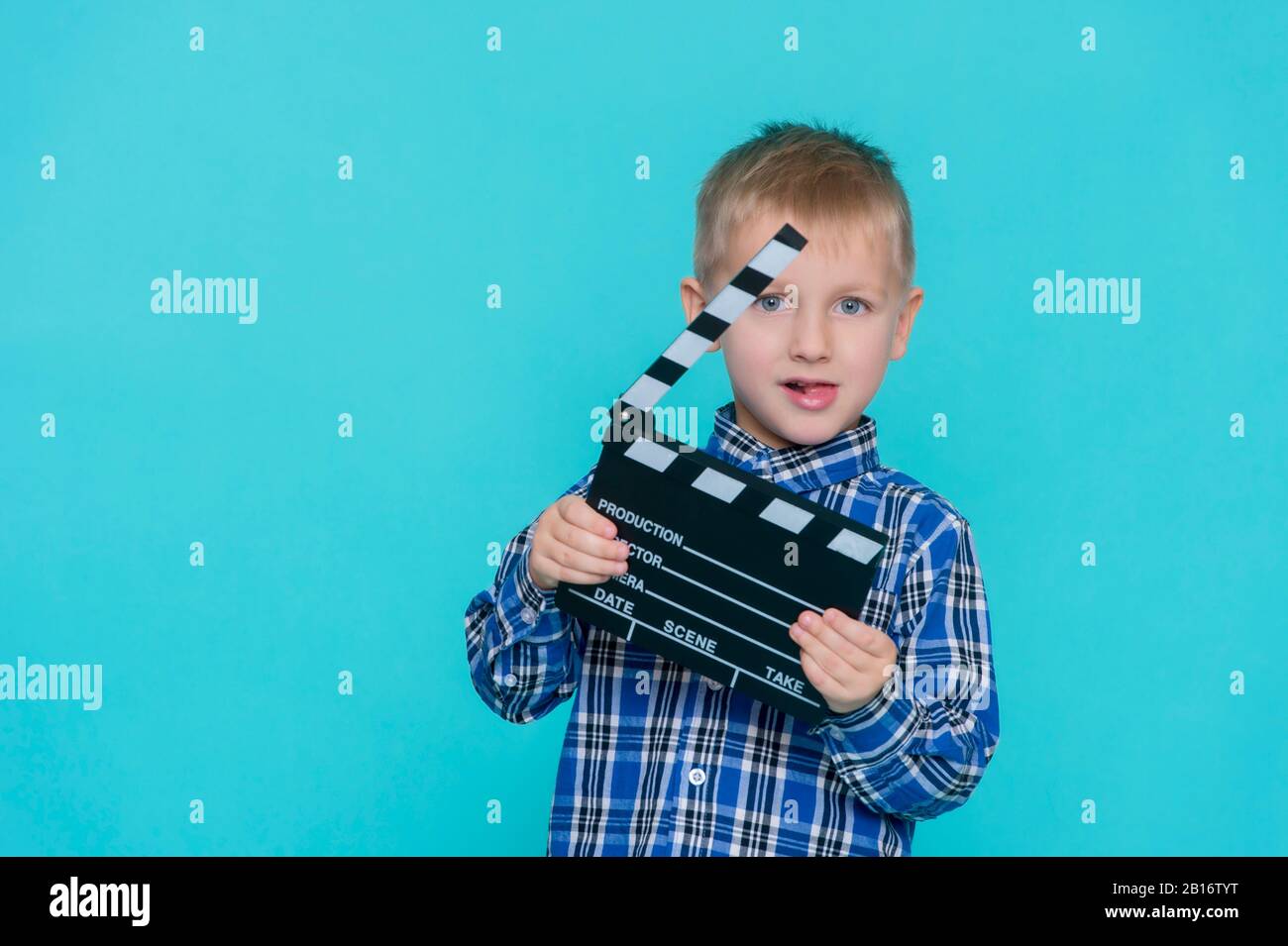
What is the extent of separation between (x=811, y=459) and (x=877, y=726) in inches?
12.6

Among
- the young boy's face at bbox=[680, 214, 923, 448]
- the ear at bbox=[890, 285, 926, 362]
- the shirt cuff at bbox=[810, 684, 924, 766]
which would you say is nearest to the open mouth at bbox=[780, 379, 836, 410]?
the young boy's face at bbox=[680, 214, 923, 448]

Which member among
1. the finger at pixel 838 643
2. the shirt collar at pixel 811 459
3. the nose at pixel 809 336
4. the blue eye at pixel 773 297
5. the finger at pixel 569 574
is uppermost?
the blue eye at pixel 773 297

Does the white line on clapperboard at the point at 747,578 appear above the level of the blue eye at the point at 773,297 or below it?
below

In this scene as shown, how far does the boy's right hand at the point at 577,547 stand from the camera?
1467 mm

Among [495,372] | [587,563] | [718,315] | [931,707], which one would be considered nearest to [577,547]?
[587,563]

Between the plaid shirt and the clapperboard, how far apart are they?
0.08 metres

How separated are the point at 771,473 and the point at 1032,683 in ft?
3.25

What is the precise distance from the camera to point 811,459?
5.31ft

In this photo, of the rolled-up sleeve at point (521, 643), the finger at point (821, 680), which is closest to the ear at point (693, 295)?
the rolled-up sleeve at point (521, 643)

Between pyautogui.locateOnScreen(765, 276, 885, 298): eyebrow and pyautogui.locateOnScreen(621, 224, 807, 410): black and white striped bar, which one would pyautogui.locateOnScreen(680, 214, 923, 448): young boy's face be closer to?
pyautogui.locateOnScreen(765, 276, 885, 298): eyebrow

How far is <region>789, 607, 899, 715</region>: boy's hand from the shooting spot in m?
1.41

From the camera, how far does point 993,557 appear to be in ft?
7.90

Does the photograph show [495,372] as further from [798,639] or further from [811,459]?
[798,639]

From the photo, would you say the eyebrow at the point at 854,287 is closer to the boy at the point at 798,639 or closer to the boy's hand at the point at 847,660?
the boy at the point at 798,639
